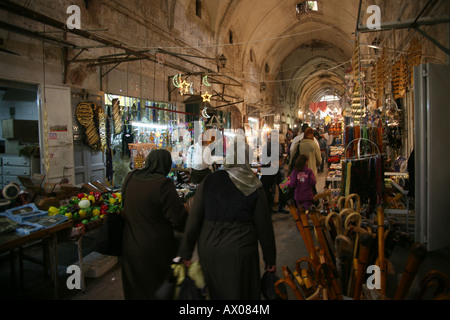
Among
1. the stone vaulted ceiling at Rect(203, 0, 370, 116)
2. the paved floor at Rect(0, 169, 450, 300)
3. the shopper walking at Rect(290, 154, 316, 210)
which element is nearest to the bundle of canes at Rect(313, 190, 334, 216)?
the shopper walking at Rect(290, 154, 316, 210)

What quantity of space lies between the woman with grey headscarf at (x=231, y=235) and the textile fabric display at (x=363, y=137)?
298cm

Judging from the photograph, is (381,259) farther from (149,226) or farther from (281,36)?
(281,36)

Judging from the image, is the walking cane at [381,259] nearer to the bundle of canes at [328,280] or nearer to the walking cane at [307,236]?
the bundle of canes at [328,280]

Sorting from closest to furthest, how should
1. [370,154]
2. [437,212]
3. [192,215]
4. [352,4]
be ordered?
[192,215] → [437,212] → [370,154] → [352,4]

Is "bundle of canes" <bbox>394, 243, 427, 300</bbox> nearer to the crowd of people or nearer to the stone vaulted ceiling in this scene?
Result: the crowd of people

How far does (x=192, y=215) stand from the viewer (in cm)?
217

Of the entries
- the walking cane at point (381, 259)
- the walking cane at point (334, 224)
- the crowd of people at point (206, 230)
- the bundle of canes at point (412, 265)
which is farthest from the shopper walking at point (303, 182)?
the bundle of canes at point (412, 265)

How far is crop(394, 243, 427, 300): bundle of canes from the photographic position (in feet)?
5.65

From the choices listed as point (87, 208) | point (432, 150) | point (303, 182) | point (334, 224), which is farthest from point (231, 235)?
point (303, 182)

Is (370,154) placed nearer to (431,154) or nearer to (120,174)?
(431,154)

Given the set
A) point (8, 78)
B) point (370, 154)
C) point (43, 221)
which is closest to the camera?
point (43, 221)

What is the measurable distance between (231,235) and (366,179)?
280cm

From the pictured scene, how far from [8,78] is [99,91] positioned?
74.6 inches

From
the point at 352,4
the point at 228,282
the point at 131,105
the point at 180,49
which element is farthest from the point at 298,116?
the point at 228,282
